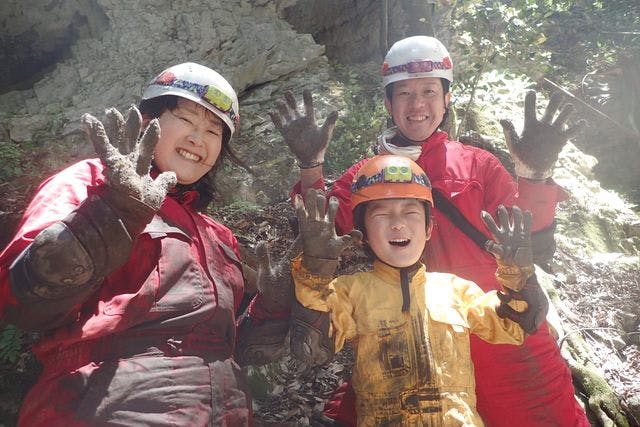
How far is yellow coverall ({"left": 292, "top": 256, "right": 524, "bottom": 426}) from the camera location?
2562 mm

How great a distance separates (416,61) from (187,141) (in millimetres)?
2077

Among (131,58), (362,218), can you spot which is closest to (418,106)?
(362,218)

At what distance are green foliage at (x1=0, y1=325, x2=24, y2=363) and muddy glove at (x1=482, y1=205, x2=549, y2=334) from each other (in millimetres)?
3690

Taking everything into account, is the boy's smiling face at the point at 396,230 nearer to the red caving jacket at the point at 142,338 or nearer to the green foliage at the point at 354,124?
the red caving jacket at the point at 142,338

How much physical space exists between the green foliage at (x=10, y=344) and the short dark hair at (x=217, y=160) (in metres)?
2.08

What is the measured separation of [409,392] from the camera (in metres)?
2.60

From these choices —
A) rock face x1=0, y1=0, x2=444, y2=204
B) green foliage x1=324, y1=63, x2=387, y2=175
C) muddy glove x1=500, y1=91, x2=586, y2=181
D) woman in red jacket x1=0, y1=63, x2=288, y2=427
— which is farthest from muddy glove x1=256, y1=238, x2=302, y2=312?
green foliage x1=324, y1=63, x2=387, y2=175

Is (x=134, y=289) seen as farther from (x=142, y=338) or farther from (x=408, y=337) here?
(x=408, y=337)

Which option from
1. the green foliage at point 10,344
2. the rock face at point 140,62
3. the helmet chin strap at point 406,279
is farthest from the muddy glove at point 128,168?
the rock face at point 140,62

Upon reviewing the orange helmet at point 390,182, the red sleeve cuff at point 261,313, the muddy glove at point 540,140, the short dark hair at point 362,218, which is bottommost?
the red sleeve cuff at point 261,313

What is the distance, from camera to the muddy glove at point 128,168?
1.80m

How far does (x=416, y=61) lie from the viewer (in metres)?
3.81

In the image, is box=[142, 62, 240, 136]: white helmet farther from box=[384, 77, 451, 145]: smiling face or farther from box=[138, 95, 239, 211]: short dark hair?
box=[384, 77, 451, 145]: smiling face

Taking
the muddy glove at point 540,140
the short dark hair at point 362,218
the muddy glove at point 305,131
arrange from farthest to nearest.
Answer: the muddy glove at point 305,131 < the muddy glove at point 540,140 < the short dark hair at point 362,218
